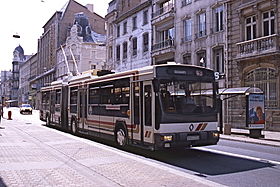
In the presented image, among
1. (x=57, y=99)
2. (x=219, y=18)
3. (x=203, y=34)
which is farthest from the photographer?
(x=203, y=34)

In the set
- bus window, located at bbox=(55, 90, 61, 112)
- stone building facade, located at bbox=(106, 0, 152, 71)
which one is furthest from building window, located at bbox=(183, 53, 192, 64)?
bus window, located at bbox=(55, 90, 61, 112)

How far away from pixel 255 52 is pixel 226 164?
14.8 meters

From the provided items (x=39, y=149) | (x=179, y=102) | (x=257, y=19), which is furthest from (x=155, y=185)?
(x=257, y=19)

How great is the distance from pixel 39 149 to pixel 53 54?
6757cm

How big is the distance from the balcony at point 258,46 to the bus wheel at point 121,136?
42.6 ft

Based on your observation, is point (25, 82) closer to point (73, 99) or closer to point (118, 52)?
point (118, 52)

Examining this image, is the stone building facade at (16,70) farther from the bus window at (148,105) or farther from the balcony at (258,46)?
the bus window at (148,105)

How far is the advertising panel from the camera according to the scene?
56.5ft

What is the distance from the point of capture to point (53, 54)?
3046 inches

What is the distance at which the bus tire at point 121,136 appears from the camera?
40.3ft

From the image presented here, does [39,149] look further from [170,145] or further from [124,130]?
[170,145]

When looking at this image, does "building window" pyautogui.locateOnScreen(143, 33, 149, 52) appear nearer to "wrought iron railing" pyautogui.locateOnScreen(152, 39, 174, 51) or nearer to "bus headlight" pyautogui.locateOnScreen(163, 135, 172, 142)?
"wrought iron railing" pyautogui.locateOnScreen(152, 39, 174, 51)

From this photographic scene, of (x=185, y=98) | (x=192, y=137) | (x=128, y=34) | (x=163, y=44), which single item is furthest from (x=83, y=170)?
(x=128, y=34)

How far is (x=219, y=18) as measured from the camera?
27.0 meters
